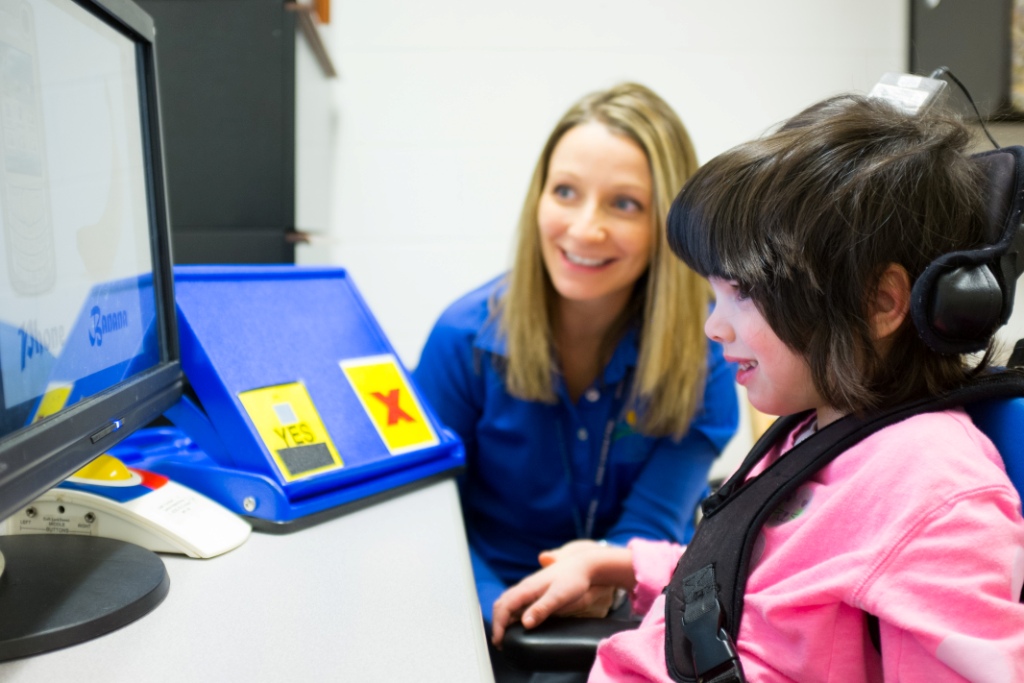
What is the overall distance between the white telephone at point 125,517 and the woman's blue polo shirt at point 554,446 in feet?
1.81

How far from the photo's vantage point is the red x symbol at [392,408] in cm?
99

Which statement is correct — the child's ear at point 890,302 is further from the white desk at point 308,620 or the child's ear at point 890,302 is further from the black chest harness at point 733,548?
the white desk at point 308,620

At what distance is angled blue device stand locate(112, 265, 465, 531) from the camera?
836 millimetres

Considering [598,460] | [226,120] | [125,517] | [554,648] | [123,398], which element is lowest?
[598,460]

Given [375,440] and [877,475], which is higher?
[877,475]

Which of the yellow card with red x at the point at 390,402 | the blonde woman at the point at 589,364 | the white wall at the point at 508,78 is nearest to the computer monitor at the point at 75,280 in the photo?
the yellow card with red x at the point at 390,402

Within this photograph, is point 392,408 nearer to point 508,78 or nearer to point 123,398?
point 123,398

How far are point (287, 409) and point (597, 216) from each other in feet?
1.93

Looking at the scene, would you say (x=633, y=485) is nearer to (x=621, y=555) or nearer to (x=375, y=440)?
(x=621, y=555)

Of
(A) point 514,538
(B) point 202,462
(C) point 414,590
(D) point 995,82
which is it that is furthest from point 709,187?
(D) point 995,82

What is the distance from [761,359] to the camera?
0.67 metres

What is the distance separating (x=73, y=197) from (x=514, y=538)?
2.96ft

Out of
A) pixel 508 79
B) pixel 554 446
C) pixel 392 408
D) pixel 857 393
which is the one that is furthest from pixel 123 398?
pixel 508 79

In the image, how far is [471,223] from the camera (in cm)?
210
